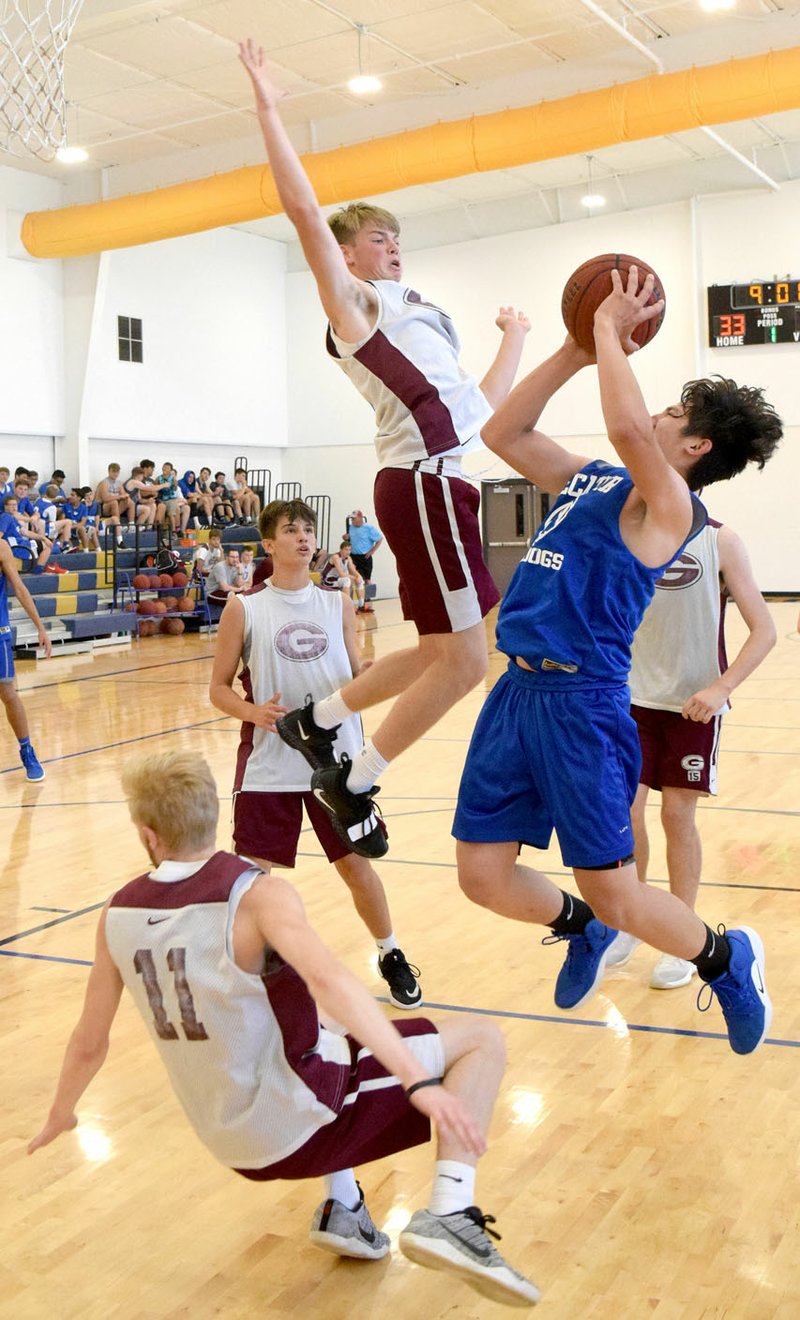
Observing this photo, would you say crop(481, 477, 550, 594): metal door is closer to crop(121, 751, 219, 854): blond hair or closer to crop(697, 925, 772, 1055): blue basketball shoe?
crop(697, 925, 772, 1055): blue basketball shoe

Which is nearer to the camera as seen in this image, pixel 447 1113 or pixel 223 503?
pixel 447 1113

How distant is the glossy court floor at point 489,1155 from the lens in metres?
2.57

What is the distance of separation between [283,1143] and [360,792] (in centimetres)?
159

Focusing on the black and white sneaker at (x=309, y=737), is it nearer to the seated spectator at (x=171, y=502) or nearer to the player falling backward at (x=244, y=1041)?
the player falling backward at (x=244, y=1041)

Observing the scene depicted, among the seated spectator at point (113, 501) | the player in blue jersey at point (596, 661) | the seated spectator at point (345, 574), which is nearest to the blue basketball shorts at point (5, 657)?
the player in blue jersey at point (596, 661)

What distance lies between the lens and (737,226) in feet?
64.8

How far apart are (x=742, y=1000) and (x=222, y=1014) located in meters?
1.52

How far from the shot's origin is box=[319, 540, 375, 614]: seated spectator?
1956 centimetres

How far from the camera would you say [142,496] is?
1950cm

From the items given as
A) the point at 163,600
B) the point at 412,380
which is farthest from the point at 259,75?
the point at 163,600

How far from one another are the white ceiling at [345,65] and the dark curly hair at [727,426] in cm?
997

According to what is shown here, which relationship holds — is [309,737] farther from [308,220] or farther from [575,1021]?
[308,220]

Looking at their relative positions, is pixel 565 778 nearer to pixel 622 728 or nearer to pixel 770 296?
pixel 622 728

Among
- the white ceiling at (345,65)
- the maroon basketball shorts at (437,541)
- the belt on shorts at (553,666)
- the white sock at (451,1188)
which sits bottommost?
the white sock at (451,1188)
